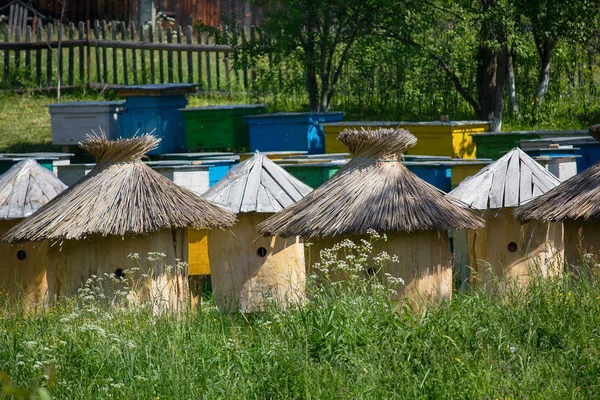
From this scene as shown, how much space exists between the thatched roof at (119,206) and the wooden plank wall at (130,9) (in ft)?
59.9

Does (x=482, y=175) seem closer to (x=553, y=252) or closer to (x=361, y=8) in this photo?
(x=553, y=252)

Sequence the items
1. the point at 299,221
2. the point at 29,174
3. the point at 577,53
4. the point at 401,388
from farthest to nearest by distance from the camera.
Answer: the point at 577,53 → the point at 29,174 → the point at 299,221 → the point at 401,388

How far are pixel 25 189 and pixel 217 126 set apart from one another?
5652 millimetres

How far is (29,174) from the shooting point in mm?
9125

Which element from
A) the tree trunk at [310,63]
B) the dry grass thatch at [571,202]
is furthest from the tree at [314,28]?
the dry grass thatch at [571,202]

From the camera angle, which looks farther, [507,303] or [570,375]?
[507,303]

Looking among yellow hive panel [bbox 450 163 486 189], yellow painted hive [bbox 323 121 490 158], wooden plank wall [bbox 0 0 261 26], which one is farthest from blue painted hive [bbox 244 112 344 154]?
wooden plank wall [bbox 0 0 261 26]

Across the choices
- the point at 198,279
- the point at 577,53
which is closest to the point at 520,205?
the point at 198,279

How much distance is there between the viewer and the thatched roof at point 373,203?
6.89 metres

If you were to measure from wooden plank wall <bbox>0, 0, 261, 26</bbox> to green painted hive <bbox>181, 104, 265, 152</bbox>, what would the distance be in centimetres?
1172

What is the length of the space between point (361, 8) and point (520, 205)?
8.32 m

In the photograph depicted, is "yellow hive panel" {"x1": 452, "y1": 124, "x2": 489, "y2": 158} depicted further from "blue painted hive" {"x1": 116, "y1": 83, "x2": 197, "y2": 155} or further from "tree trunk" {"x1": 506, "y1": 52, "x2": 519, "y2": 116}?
"blue painted hive" {"x1": 116, "y1": 83, "x2": 197, "y2": 155}

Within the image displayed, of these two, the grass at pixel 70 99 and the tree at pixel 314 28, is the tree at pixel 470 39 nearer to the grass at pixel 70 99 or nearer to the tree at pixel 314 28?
the tree at pixel 314 28

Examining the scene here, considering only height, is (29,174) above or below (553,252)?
above
